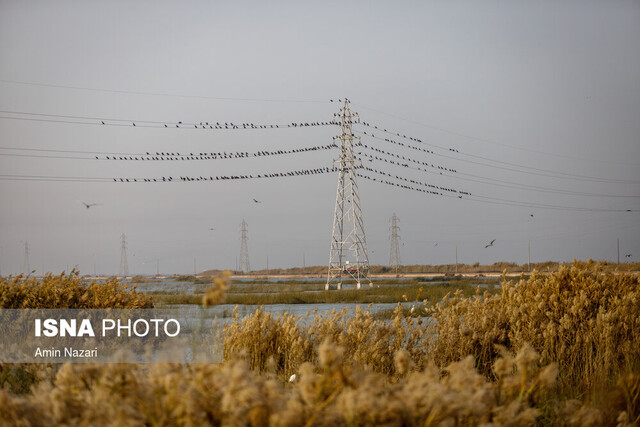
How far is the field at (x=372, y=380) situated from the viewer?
2.40 m

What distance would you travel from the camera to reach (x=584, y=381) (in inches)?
269

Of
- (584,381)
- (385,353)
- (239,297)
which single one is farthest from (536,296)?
(239,297)

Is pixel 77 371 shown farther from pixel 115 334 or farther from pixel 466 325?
pixel 115 334

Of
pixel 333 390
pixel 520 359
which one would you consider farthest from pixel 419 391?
pixel 520 359

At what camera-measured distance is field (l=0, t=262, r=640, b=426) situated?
240 centimetres

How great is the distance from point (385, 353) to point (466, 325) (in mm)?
1330

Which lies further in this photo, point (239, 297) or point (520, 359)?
point (239, 297)

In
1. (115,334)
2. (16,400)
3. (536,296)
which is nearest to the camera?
(16,400)

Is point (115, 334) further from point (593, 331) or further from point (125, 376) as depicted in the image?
point (125, 376)

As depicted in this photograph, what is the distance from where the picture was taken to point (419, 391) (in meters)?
2.49

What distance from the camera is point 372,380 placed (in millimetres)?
2576

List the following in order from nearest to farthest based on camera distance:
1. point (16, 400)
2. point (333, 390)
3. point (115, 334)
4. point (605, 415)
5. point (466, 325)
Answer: point (16, 400)
point (333, 390)
point (605, 415)
point (466, 325)
point (115, 334)

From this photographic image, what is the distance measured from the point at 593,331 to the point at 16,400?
732cm

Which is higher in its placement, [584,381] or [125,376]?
[125,376]
